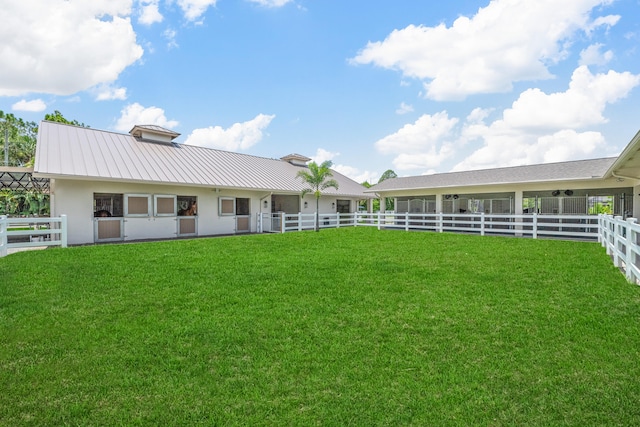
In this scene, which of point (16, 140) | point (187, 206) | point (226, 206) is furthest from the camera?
point (16, 140)

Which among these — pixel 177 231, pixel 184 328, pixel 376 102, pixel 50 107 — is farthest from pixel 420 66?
pixel 50 107

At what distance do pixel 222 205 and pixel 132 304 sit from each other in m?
12.2

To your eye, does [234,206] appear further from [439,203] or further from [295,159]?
[439,203]

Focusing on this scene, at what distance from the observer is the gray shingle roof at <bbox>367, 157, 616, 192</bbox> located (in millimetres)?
16094

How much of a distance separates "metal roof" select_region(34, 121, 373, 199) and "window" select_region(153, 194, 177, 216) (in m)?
0.90

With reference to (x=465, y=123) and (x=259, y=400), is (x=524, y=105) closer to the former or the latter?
(x=465, y=123)

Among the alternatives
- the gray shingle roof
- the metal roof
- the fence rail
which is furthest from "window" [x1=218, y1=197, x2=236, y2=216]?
the gray shingle roof

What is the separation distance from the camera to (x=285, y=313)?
4977mm

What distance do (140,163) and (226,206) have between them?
165 inches

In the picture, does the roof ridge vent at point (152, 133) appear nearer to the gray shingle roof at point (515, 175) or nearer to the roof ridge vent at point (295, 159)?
the roof ridge vent at point (295, 159)

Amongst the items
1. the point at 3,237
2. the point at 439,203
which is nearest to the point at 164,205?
the point at 3,237

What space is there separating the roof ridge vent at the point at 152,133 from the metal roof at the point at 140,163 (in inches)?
12.7

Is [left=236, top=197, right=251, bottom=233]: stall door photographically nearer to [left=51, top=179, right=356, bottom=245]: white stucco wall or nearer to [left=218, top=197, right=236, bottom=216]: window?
[left=51, top=179, right=356, bottom=245]: white stucco wall

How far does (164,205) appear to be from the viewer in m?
15.2
